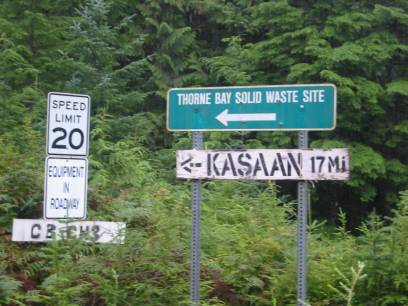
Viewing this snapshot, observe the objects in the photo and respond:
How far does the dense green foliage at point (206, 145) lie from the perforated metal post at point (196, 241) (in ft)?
1.16

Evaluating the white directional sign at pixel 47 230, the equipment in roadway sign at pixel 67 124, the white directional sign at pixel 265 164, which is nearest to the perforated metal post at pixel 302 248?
the white directional sign at pixel 265 164

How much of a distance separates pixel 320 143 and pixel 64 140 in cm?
1282

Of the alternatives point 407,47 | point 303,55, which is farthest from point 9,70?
point 407,47

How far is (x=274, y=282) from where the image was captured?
661cm

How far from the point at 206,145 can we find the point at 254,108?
7.70 meters

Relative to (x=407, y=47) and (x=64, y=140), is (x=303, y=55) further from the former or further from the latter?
(x=64, y=140)

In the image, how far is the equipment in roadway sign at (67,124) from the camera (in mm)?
6457

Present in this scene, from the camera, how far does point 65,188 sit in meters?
6.39

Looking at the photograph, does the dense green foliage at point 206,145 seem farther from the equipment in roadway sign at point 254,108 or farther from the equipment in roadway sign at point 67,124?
the equipment in roadway sign at point 254,108

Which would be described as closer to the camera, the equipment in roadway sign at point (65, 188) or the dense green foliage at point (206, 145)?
the equipment in roadway sign at point (65, 188)

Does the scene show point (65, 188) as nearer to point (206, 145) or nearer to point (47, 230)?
point (47, 230)

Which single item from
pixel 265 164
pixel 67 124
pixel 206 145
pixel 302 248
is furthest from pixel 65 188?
pixel 206 145

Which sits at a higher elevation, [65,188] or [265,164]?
[265,164]

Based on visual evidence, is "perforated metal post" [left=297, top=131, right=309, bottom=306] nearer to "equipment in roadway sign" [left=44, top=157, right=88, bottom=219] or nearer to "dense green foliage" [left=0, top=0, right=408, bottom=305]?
"dense green foliage" [left=0, top=0, right=408, bottom=305]
